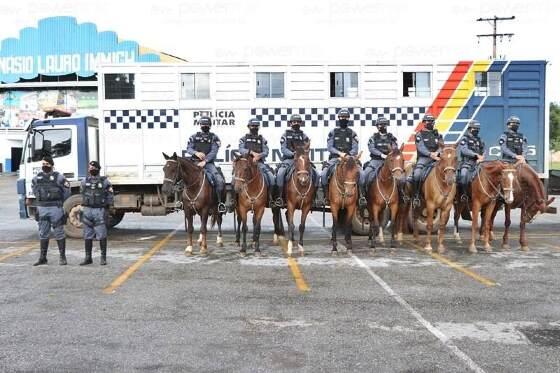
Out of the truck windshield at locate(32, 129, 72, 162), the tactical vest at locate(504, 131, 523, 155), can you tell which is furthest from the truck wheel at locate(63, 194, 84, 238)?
the tactical vest at locate(504, 131, 523, 155)

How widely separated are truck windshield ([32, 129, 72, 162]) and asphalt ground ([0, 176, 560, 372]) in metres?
3.04

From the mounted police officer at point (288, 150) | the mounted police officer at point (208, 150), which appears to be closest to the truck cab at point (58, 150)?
the mounted police officer at point (208, 150)

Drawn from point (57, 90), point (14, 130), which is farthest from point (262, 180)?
point (14, 130)

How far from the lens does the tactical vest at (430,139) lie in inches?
463

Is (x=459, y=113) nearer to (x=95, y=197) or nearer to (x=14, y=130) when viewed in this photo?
(x=95, y=197)

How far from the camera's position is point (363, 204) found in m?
11.5

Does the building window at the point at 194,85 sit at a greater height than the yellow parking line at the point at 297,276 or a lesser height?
greater

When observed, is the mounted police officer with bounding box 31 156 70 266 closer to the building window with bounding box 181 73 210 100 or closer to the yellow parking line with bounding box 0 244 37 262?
the yellow parking line with bounding box 0 244 37 262

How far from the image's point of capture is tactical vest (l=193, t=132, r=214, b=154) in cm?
1152

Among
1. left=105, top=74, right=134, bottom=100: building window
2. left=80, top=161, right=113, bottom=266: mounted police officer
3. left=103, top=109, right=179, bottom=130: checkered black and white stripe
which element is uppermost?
left=105, top=74, right=134, bottom=100: building window

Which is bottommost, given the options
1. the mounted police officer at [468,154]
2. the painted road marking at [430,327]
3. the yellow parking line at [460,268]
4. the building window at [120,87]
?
the yellow parking line at [460,268]

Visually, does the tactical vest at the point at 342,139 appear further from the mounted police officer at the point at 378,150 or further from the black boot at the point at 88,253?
the black boot at the point at 88,253

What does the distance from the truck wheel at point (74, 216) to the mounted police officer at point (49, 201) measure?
11.5ft

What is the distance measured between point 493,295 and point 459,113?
22.6 feet
